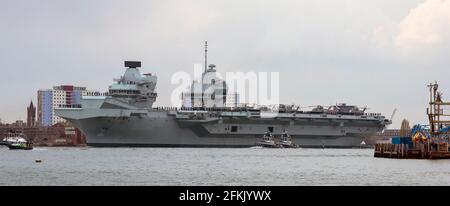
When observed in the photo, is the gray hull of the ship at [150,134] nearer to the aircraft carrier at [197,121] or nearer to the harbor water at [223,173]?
the aircraft carrier at [197,121]

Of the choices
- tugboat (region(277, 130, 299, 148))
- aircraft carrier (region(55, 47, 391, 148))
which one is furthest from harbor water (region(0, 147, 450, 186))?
tugboat (region(277, 130, 299, 148))

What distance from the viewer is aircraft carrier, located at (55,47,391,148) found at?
9588 cm

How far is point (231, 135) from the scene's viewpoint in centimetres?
10306

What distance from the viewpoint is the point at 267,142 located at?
10275 centimetres

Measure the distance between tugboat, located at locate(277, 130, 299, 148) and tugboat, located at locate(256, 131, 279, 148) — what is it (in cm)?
107

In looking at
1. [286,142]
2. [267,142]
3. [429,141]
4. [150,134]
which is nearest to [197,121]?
[150,134]

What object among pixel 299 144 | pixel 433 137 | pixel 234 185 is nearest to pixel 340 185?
pixel 234 185

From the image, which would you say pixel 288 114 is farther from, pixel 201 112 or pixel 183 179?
pixel 183 179

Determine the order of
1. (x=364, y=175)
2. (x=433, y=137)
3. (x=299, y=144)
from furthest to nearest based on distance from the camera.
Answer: (x=299, y=144), (x=433, y=137), (x=364, y=175)

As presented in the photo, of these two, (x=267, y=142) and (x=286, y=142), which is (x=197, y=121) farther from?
(x=286, y=142)

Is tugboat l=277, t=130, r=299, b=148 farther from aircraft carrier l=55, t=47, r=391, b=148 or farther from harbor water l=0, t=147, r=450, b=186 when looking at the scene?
harbor water l=0, t=147, r=450, b=186

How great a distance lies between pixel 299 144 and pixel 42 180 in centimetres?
6737

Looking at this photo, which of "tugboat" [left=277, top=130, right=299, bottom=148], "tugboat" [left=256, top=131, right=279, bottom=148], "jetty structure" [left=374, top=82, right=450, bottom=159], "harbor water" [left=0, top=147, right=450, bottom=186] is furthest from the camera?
"tugboat" [left=277, top=130, right=299, bottom=148]

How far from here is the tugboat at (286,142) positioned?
104m
